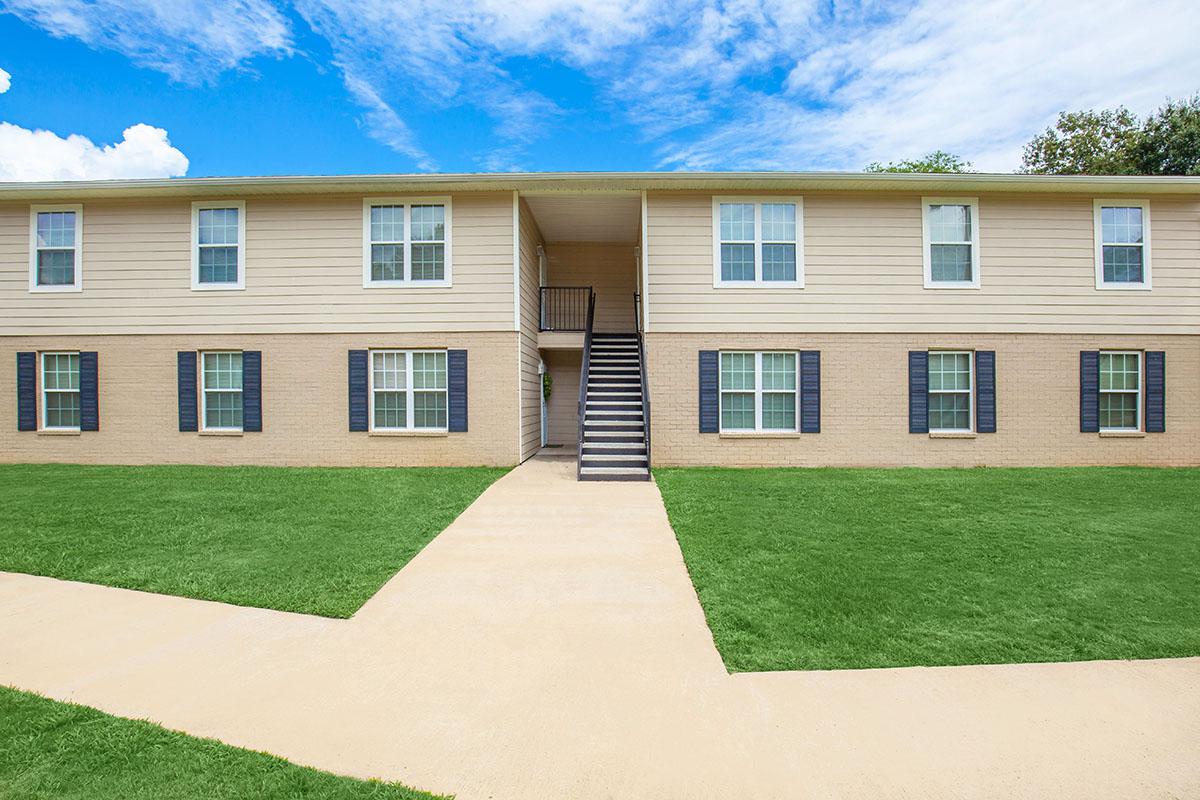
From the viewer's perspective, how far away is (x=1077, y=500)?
803cm

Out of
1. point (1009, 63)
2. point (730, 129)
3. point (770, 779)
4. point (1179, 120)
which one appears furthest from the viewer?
point (730, 129)

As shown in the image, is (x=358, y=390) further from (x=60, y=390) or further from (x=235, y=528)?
(x=60, y=390)

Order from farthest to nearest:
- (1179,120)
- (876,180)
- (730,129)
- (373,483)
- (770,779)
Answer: (730,129) → (1179,120) → (876,180) → (373,483) → (770,779)

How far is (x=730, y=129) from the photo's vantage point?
23312 mm

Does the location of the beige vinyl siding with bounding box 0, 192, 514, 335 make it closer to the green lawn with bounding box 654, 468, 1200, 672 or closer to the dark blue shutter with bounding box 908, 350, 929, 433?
the green lawn with bounding box 654, 468, 1200, 672

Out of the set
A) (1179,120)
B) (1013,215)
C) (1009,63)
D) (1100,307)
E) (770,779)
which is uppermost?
(1179,120)

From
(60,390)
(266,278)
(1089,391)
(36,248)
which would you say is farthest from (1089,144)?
(60,390)

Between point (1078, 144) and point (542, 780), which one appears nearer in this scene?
point (542, 780)

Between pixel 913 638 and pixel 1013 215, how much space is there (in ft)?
34.5

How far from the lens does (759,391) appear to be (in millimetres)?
11219

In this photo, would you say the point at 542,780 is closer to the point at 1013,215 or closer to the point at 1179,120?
the point at 1013,215

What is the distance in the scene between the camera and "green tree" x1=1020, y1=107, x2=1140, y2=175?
22688mm

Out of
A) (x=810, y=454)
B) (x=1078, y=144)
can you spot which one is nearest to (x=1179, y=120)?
(x=1078, y=144)

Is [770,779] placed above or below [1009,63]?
below
